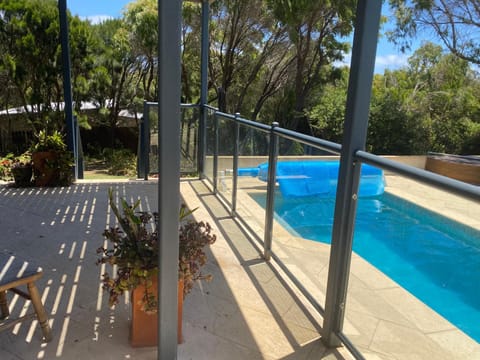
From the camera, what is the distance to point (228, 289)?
2590 mm

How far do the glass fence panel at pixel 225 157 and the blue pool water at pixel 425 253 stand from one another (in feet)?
7.64

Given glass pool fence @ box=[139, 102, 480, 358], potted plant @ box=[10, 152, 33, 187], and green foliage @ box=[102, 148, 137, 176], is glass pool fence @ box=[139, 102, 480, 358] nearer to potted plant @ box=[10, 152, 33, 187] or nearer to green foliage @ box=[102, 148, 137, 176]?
potted plant @ box=[10, 152, 33, 187]

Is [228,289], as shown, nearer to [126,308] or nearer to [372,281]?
[126,308]

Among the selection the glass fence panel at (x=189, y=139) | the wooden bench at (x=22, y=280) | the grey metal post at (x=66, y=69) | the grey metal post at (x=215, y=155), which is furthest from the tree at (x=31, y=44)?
the wooden bench at (x=22, y=280)

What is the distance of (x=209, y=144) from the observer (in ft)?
17.8

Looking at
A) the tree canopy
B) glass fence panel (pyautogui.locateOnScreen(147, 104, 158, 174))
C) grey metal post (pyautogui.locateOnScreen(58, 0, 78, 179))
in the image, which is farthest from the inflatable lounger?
the tree canopy

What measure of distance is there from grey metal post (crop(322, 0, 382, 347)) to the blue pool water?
0.07 m

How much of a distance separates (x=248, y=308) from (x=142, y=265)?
885 mm

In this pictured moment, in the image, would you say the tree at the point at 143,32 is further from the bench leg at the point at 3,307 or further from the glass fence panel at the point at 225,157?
the bench leg at the point at 3,307

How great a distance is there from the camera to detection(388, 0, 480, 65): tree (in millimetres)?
10914

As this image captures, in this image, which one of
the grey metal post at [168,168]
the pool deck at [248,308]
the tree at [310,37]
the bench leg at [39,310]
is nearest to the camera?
the grey metal post at [168,168]

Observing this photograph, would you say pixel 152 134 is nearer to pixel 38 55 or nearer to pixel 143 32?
pixel 38 55

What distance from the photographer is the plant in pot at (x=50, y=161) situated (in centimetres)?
503

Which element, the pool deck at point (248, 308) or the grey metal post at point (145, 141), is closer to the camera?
the pool deck at point (248, 308)
